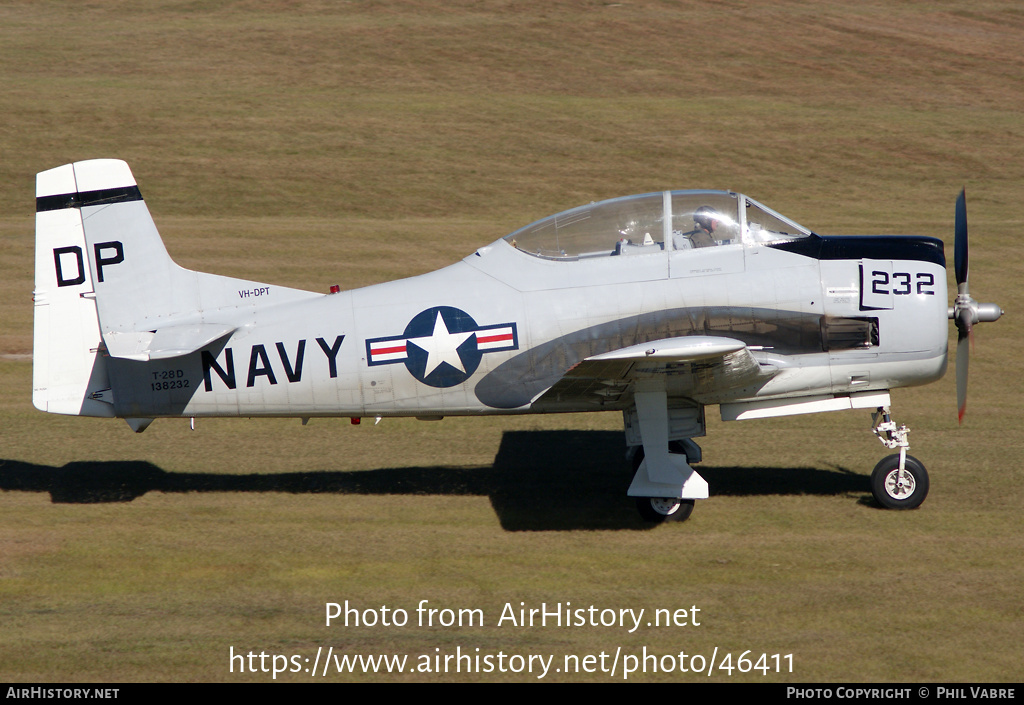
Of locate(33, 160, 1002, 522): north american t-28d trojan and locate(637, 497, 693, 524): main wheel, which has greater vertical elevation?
locate(33, 160, 1002, 522): north american t-28d trojan

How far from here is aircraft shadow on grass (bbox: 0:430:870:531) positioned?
926cm

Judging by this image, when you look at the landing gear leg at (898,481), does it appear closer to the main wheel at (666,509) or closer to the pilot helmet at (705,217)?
the main wheel at (666,509)

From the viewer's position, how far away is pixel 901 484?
8781 mm

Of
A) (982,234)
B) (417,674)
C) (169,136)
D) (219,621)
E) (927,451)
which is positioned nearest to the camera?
(417,674)

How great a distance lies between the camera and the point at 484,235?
19.2 metres

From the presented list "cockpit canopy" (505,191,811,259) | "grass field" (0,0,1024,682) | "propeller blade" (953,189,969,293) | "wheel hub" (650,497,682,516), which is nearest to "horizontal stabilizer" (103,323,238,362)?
"grass field" (0,0,1024,682)

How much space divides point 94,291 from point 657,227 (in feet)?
17.5

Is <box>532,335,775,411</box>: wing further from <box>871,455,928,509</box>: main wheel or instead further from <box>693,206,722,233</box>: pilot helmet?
<box>871,455,928,509</box>: main wheel

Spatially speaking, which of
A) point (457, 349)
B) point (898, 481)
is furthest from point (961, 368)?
point (457, 349)

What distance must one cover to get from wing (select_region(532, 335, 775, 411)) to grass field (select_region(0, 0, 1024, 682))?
1203 millimetres

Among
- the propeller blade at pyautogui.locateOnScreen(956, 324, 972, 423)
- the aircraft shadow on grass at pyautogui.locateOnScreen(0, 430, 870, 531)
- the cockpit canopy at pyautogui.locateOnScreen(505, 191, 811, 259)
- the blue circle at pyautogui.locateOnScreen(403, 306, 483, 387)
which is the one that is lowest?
the aircraft shadow on grass at pyautogui.locateOnScreen(0, 430, 870, 531)

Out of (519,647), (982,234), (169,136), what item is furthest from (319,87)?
(519,647)

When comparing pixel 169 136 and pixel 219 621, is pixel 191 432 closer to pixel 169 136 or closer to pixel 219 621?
pixel 219 621

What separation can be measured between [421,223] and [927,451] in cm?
1230
